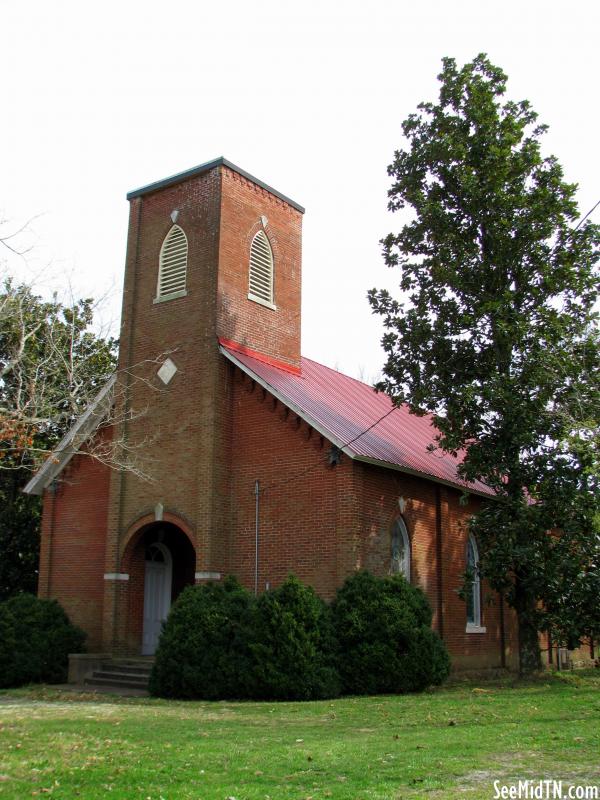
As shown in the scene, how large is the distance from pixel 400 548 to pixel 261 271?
337 inches

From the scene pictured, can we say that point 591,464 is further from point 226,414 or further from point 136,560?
point 136,560

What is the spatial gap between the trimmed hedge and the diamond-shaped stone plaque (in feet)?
22.4

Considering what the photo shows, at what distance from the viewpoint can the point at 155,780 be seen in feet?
27.2

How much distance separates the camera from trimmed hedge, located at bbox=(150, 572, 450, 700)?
627 inches

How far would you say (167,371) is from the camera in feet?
72.2

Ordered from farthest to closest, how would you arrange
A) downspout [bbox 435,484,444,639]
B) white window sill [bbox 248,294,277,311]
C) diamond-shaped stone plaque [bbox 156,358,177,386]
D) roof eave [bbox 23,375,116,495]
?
1. white window sill [bbox 248,294,277,311]
2. roof eave [bbox 23,375,116,495]
3. diamond-shaped stone plaque [bbox 156,358,177,386]
4. downspout [bbox 435,484,444,639]

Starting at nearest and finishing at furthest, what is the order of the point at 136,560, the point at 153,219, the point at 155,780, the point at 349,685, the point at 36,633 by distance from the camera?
1. the point at 155,780
2. the point at 349,685
3. the point at 36,633
4. the point at 136,560
5. the point at 153,219

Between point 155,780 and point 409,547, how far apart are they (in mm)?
13040

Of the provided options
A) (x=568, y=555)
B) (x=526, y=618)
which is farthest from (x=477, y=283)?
(x=526, y=618)

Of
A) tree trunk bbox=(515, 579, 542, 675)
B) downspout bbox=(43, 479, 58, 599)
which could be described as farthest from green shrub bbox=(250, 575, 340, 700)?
downspout bbox=(43, 479, 58, 599)

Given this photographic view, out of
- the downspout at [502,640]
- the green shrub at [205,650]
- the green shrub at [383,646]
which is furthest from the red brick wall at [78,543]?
the downspout at [502,640]

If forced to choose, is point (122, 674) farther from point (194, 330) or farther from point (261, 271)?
point (261, 271)

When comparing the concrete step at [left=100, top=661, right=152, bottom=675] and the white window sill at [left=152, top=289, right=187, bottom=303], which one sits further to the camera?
the white window sill at [left=152, top=289, right=187, bottom=303]

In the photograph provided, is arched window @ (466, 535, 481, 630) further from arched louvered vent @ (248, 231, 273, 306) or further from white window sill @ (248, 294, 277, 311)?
arched louvered vent @ (248, 231, 273, 306)
